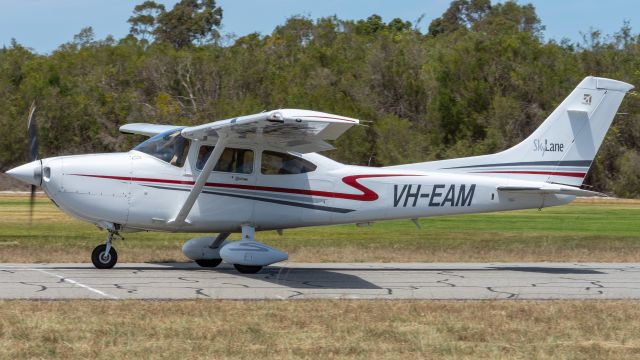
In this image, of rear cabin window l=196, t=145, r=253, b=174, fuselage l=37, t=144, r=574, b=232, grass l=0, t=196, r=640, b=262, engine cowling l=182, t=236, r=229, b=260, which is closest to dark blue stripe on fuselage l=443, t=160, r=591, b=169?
fuselage l=37, t=144, r=574, b=232

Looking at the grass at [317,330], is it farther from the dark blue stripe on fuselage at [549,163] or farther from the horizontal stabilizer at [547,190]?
the dark blue stripe on fuselage at [549,163]

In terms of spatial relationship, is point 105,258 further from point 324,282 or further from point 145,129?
point 324,282

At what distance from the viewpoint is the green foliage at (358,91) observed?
57781mm

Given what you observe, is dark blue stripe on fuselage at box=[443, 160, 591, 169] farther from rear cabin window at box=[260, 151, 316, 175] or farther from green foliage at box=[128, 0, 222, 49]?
green foliage at box=[128, 0, 222, 49]

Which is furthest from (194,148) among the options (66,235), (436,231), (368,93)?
(368,93)

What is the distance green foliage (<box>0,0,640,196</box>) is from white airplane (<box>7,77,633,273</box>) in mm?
35544

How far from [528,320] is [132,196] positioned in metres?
6.93

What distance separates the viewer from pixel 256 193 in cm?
1595

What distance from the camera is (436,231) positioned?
28.4 m

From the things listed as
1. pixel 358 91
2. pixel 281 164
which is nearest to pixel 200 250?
pixel 281 164

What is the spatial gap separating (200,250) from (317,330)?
6.62 m

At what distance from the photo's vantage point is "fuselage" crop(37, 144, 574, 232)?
15305 mm

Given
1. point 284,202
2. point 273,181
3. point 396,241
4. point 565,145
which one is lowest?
point 396,241

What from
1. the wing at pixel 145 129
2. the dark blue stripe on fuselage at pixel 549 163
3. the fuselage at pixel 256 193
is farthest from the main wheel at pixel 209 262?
the dark blue stripe on fuselage at pixel 549 163
